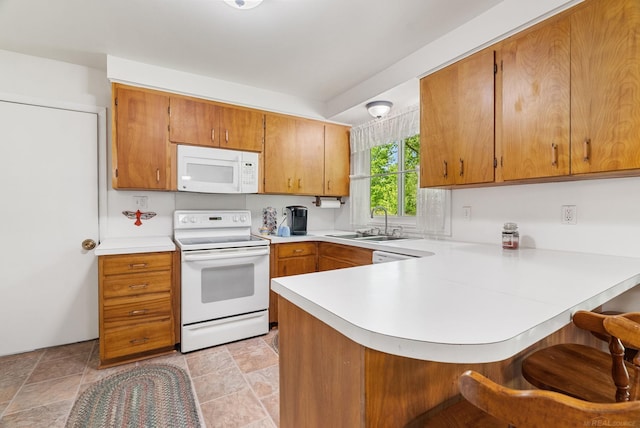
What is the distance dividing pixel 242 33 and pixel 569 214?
2.43 m

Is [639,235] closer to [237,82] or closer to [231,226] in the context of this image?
[231,226]

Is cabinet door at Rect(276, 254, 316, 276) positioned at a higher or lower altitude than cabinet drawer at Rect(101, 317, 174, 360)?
higher

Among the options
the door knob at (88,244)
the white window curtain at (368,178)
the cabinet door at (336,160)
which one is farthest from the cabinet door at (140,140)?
the white window curtain at (368,178)

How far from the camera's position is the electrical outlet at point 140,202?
2748mm

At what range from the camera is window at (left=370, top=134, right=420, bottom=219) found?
288 centimetres

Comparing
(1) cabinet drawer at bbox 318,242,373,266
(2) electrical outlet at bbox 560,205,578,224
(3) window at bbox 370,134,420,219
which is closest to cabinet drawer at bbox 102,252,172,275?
(1) cabinet drawer at bbox 318,242,373,266

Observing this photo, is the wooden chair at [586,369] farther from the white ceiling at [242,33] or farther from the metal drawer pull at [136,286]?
the metal drawer pull at [136,286]

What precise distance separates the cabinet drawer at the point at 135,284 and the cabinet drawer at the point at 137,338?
25cm

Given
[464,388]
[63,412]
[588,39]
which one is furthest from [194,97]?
[464,388]

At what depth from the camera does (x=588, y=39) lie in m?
1.42

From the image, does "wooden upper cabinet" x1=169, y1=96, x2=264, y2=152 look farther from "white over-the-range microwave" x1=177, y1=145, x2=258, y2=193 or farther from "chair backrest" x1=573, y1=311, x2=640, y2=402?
"chair backrest" x1=573, y1=311, x2=640, y2=402

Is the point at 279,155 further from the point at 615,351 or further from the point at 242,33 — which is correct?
the point at 615,351

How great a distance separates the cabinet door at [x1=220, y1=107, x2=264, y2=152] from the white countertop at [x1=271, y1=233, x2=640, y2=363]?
2143 millimetres

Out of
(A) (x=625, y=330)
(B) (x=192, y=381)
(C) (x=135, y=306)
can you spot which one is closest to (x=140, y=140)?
(C) (x=135, y=306)
